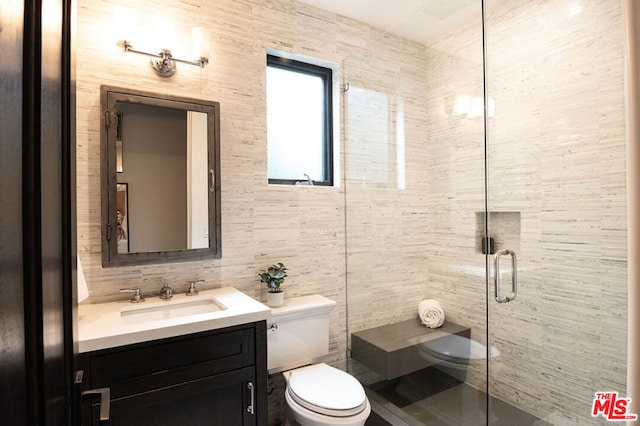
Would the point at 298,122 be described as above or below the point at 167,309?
above

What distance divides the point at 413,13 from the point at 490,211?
1.33m

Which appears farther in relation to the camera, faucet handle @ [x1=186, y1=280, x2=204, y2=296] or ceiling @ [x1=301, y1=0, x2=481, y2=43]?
ceiling @ [x1=301, y1=0, x2=481, y2=43]

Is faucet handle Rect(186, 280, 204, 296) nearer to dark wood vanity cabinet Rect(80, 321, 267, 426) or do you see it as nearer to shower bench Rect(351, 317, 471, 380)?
dark wood vanity cabinet Rect(80, 321, 267, 426)

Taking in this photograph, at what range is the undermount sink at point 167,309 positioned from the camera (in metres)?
1.58

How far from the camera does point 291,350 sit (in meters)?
1.89

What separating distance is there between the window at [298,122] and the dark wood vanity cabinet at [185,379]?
3.60 feet

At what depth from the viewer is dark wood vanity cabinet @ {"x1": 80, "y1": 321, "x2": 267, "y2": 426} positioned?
1249 mm

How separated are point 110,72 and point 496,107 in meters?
2.04

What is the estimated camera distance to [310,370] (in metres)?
1.85

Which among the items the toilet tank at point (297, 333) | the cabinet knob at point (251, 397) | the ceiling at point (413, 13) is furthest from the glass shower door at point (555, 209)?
the cabinet knob at point (251, 397)

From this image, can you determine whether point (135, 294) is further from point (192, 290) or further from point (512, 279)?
point (512, 279)

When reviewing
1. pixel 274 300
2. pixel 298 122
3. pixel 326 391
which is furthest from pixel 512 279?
pixel 298 122

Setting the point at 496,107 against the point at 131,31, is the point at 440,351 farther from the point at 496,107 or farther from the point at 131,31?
the point at 131,31

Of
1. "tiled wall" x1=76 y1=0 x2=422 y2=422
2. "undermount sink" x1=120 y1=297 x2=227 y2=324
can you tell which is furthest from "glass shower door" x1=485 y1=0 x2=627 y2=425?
"undermount sink" x1=120 y1=297 x2=227 y2=324
